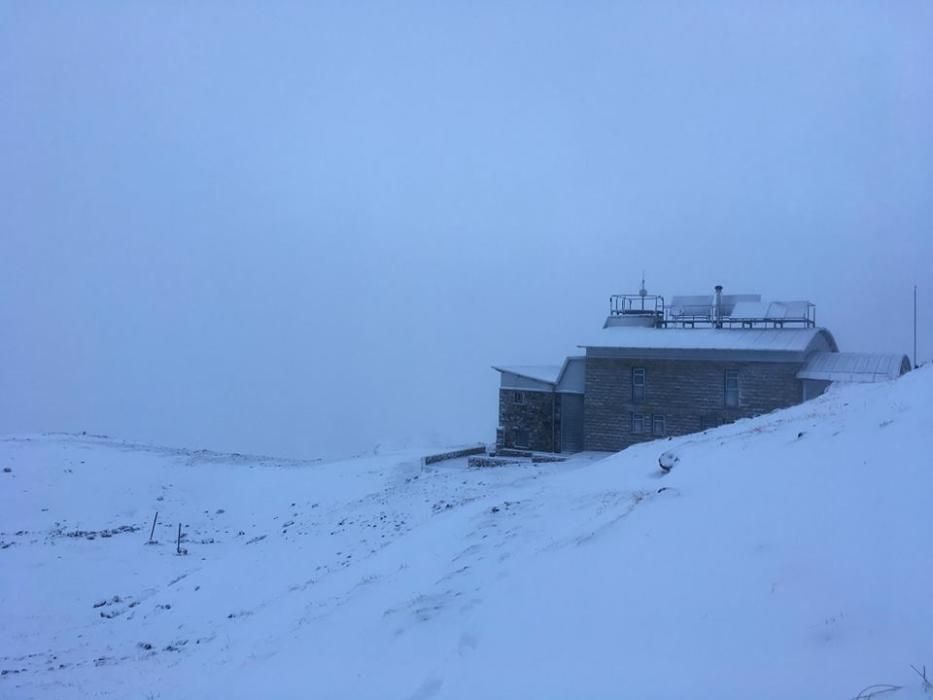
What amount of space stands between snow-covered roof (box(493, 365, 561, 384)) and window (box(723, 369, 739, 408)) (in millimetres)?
8334

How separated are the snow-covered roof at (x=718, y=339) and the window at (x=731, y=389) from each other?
1.21 metres

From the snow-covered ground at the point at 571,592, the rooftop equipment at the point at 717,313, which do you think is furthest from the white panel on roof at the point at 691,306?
the snow-covered ground at the point at 571,592

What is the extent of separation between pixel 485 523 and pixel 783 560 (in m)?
7.33

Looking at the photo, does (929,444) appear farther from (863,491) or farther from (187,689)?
(187,689)

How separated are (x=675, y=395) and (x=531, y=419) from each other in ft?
24.9

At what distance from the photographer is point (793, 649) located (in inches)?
229

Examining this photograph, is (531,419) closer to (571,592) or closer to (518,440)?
(518,440)

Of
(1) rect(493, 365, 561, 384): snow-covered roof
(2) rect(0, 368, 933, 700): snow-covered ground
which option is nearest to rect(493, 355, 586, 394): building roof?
(1) rect(493, 365, 561, 384): snow-covered roof

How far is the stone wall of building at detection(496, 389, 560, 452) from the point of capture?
1420 inches

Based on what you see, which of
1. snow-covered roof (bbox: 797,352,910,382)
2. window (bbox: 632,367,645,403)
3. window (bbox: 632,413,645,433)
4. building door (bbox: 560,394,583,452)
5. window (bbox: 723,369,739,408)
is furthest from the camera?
building door (bbox: 560,394,583,452)

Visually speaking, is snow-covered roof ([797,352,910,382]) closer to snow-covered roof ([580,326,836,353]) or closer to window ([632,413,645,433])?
snow-covered roof ([580,326,836,353])

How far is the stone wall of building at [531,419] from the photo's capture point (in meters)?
36.1

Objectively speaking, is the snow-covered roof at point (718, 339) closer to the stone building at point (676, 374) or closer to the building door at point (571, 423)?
the stone building at point (676, 374)

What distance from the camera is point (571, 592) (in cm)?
794
